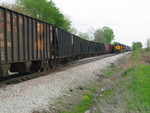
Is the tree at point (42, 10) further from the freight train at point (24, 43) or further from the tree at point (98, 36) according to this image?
the tree at point (98, 36)

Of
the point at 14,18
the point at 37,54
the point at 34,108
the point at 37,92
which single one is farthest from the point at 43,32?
the point at 34,108

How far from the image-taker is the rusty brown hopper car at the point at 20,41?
7.70m

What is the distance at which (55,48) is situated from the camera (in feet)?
45.3

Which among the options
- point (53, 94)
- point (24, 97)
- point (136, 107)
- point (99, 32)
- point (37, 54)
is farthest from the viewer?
point (99, 32)

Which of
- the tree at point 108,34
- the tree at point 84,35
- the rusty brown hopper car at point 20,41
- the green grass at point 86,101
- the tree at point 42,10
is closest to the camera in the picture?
the green grass at point 86,101

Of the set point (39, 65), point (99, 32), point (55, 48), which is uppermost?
point (99, 32)

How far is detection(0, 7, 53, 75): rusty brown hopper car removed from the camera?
7.70 metres

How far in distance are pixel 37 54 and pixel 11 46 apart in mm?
2616

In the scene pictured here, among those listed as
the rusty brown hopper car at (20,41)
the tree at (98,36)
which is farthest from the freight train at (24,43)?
the tree at (98,36)

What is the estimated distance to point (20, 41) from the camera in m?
8.88

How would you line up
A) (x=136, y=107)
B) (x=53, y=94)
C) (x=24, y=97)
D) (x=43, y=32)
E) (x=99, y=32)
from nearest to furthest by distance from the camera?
(x=136, y=107) → (x=24, y=97) → (x=53, y=94) → (x=43, y=32) → (x=99, y=32)

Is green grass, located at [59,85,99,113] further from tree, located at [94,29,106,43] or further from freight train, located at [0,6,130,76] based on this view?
tree, located at [94,29,106,43]

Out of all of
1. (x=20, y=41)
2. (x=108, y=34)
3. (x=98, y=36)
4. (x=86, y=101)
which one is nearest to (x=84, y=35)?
(x=98, y=36)

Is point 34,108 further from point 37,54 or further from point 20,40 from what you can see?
point 37,54
